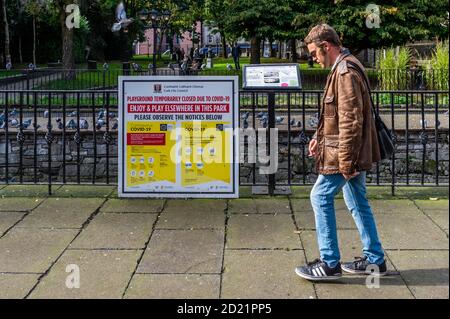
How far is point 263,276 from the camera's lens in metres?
4.74

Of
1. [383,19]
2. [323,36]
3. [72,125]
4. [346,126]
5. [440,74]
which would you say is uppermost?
[383,19]

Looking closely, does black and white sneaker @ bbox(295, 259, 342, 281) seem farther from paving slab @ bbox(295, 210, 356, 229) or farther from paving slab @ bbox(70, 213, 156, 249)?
paving slab @ bbox(70, 213, 156, 249)

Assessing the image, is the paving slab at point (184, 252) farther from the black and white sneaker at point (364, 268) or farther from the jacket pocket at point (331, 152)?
the jacket pocket at point (331, 152)

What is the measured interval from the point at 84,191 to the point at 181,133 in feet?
5.39

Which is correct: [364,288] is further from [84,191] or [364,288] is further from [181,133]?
[84,191]

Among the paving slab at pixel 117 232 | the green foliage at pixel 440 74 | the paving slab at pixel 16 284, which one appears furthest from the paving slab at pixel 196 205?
the green foliage at pixel 440 74

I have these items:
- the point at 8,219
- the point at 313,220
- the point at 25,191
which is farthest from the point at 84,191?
the point at 313,220

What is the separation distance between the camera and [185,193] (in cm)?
722

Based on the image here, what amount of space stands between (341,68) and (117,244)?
2655 millimetres

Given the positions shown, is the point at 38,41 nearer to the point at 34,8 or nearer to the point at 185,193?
the point at 34,8

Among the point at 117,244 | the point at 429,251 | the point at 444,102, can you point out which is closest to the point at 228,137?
the point at 117,244

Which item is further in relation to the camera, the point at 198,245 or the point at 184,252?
the point at 198,245

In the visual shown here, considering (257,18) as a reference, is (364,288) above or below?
below

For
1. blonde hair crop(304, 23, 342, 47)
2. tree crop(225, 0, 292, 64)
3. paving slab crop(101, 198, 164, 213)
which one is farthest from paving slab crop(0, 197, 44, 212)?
tree crop(225, 0, 292, 64)
